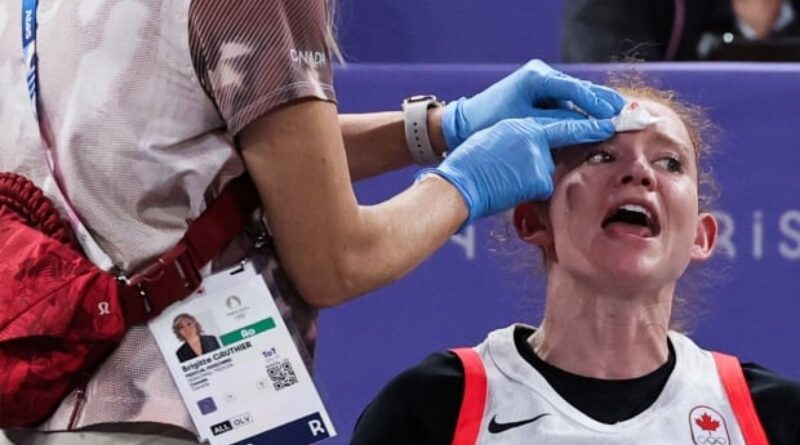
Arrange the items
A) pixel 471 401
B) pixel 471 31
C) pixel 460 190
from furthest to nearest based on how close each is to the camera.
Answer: pixel 471 31
pixel 471 401
pixel 460 190

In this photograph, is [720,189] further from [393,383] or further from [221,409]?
[221,409]

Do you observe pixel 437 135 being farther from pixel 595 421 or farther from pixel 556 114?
pixel 595 421

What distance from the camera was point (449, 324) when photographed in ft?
7.99

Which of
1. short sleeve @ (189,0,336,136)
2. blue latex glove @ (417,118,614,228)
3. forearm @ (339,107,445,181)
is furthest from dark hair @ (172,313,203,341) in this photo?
forearm @ (339,107,445,181)

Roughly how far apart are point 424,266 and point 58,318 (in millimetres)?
1180

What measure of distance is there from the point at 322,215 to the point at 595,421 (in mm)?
407

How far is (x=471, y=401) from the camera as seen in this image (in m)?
1.58

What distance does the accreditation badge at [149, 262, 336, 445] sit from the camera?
134 cm

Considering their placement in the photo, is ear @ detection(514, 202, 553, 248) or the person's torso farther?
ear @ detection(514, 202, 553, 248)

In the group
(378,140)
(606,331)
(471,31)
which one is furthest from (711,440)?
(471,31)

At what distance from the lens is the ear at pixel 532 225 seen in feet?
5.57

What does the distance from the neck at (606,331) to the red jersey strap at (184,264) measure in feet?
1.42

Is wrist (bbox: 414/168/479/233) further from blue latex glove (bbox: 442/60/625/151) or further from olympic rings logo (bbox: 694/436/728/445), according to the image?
olympic rings logo (bbox: 694/436/728/445)

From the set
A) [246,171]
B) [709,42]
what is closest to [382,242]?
[246,171]
